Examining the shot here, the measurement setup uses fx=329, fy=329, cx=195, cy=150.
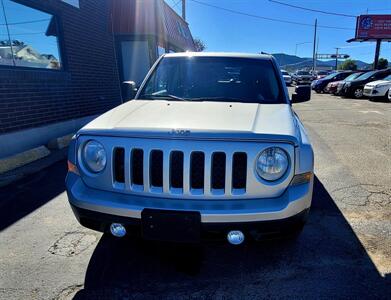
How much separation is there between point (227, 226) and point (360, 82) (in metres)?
19.3

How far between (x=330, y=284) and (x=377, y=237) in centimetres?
105

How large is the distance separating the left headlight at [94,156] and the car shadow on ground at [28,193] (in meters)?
1.66

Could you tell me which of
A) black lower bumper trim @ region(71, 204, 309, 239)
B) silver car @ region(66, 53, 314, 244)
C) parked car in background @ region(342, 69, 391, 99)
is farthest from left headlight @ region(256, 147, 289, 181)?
parked car in background @ region(342, 69, 391, 99)

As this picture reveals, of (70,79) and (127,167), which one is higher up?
(70,79)

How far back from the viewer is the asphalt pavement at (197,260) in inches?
97.0

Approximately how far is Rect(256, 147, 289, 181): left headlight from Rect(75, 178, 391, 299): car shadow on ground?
600mm

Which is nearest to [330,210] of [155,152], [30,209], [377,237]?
[377,237]

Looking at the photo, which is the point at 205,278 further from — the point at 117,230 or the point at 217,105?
the point at 217,105

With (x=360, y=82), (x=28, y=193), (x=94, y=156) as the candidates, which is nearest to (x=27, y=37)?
(x=28, y=193)

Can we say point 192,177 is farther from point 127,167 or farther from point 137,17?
point 137,17

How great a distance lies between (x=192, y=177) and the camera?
2.32 metres

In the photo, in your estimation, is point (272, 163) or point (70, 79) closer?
point (272, 163)

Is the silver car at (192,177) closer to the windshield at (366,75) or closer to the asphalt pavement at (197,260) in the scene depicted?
the asphalt pavement at (197,260)

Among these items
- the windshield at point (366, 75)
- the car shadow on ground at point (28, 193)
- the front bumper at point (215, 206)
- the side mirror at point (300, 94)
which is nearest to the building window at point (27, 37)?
the car shadow on ground at point (28, 193)
